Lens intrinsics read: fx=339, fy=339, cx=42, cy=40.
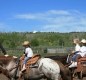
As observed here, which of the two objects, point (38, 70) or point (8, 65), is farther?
point (8, 65)

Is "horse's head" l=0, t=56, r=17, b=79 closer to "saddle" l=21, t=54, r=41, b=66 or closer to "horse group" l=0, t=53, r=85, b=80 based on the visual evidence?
"horse group" l=0, t=53, r=85, b=80

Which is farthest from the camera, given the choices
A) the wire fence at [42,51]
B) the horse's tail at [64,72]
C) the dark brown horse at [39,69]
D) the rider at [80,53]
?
the wire fence at [42,51]

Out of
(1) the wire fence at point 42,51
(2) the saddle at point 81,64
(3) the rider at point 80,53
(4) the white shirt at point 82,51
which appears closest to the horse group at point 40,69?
(3) the rider at point 80,53

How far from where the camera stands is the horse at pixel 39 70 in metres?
12.7

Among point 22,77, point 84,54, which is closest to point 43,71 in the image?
point 22,77

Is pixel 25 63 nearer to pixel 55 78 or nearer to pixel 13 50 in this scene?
pixel 55 78

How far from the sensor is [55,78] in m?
12.7

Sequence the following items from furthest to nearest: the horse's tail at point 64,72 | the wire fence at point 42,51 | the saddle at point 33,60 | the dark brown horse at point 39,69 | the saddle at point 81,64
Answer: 1. the wire fence at point 42,51
2. the saddle at point 81,64
3. the saddle at point 33,60
4. the horse's tail at point 64,72
5. the dark brown horse at point 39,69

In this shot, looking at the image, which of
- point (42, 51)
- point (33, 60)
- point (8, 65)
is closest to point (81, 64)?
point (33, 60)

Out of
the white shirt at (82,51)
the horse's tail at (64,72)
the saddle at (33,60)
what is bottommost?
the horse's tail at (64,72)

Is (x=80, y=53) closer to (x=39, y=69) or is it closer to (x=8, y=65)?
(x=39, y=69)

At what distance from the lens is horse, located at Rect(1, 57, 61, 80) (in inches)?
500

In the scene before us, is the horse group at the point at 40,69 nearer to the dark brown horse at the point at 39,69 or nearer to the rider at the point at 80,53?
the dark brown horse at the point at 39,69

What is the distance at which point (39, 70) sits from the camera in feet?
43.0
